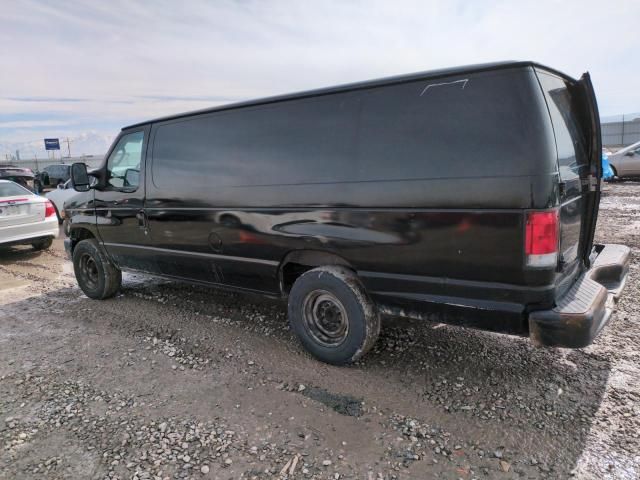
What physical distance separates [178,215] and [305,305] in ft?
5.53

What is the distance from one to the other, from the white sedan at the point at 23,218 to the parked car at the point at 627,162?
54.3 feet

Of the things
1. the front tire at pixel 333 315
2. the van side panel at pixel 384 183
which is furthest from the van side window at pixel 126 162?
the front tire at pixel 333 315

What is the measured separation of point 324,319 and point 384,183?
1252mm

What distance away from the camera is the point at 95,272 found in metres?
5.83

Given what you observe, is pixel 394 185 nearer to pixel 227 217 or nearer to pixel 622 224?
pixel 227 217

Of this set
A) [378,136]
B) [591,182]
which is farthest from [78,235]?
[591,182]

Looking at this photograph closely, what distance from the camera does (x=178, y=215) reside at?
14.6 ft

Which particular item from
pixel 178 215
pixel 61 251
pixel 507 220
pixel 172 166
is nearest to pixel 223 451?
pixel 507 220

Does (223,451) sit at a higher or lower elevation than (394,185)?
lower

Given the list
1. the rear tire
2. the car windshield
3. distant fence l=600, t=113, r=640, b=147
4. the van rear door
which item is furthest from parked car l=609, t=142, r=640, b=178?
distant fence l=600, t=113, r=640, b=147

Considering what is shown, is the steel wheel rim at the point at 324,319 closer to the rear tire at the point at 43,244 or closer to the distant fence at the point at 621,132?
the rear tire at the point at 43,244

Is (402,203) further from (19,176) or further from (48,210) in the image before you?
(19,176)

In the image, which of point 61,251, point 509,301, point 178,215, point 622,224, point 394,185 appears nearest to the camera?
point 509,301

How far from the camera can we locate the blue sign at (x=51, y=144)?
239 feet
